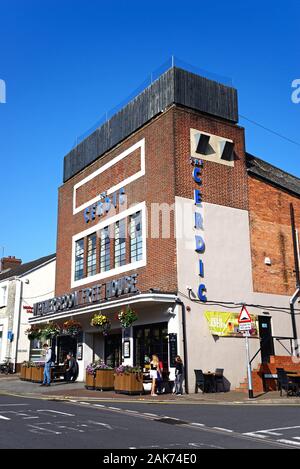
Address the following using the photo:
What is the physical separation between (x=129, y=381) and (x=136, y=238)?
22.9 feet

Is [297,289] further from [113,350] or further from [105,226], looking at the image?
[105,226]

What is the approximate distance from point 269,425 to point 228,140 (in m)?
14.8

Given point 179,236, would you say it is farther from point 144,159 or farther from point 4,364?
point 4,364

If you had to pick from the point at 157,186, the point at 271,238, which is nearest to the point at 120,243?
the point at 157,186

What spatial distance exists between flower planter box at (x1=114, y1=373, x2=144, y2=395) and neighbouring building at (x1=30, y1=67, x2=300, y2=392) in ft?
5.31

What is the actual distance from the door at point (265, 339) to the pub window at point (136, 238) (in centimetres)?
601

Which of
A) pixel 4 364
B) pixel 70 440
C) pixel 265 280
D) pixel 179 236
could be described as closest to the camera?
pixel 70 440

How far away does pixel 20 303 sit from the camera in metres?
33.6

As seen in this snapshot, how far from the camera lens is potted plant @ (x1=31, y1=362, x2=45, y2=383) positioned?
23.8m

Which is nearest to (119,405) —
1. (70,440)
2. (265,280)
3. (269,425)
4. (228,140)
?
(269,425)

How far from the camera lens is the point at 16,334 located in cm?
3272

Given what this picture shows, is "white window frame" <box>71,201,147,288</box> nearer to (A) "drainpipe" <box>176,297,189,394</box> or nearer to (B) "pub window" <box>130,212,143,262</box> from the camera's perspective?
(B) "pub window" <box>130,212,143,262</box>
